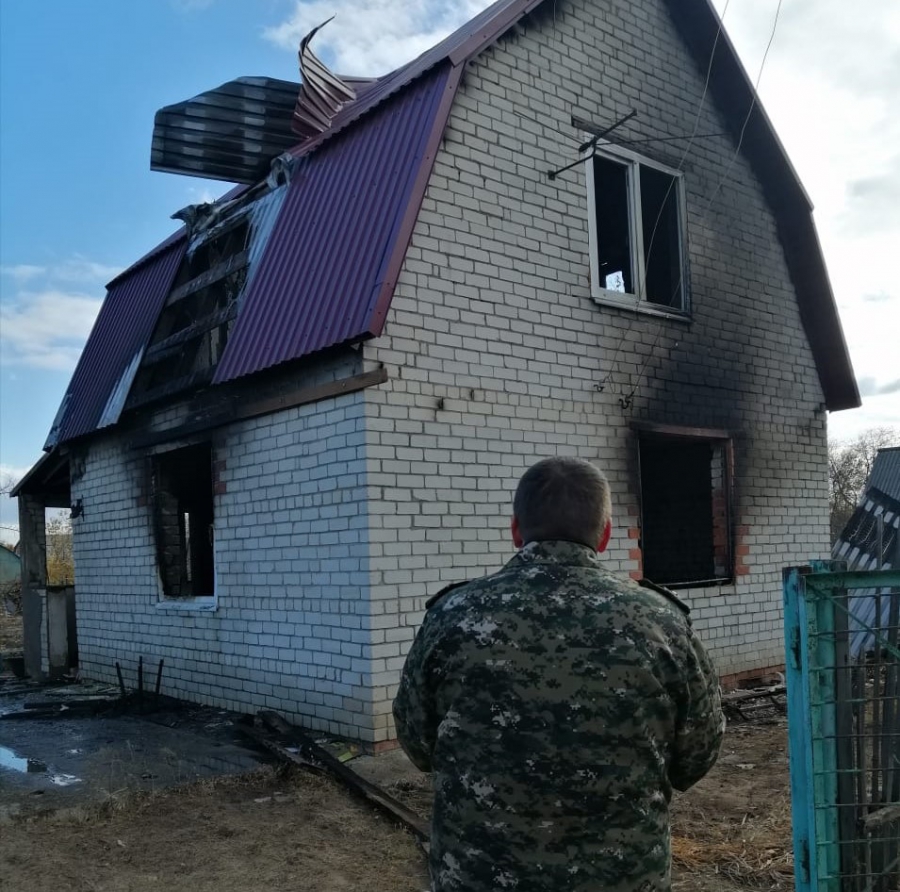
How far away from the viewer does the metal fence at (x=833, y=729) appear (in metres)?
3.11

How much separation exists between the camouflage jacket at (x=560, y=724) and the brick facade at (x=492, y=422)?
4110 millimetres

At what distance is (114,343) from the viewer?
33.3ft

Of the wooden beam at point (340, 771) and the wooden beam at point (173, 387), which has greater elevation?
the wooden beam at point (173, 387)

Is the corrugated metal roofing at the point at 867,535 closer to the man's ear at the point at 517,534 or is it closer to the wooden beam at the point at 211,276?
the man's ear at the point at 517,534

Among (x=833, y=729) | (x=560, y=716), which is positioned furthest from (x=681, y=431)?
(x=560, y=716)

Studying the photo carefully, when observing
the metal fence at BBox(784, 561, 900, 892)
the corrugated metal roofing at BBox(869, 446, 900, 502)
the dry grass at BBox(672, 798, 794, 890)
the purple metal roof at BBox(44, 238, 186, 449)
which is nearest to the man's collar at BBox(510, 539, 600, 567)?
the metal fence at BBox(784, 561, 900, 892)

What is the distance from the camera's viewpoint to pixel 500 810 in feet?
6.49

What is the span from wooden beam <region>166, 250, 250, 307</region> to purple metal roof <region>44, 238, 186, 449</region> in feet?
0.85

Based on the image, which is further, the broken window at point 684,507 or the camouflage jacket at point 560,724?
the broken window at point 684,507

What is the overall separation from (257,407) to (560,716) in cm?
568

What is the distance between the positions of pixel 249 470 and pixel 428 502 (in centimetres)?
183

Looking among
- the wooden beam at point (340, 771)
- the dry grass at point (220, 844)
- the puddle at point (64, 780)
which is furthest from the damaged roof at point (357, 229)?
the puddle at point (64, 780)

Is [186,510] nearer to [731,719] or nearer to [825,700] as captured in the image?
[731,719]

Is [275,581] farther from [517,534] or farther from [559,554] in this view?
[559,554]
